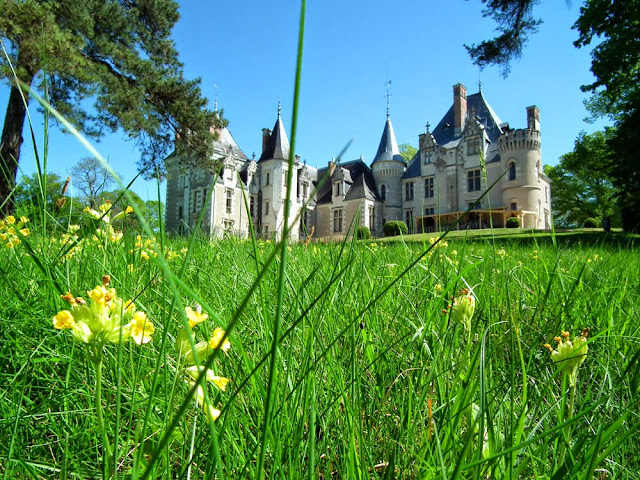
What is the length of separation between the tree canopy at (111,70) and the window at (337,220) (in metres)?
21.7

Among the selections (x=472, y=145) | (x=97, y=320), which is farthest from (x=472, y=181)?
(x=97, y=320)

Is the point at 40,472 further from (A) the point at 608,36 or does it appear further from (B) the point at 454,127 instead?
(B) the point at 454,127

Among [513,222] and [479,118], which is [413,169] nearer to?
[479,118]

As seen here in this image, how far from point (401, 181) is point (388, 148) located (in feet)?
10.8

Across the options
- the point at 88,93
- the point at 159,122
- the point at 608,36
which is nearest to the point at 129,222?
the point at 88,93

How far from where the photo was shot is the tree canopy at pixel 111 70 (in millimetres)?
8383

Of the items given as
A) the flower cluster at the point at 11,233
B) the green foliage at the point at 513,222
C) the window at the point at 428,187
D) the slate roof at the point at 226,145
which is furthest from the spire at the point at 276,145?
the flower cluster at the point at 11,233

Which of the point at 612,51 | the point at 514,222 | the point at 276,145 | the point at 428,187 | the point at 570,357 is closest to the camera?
the point at 570,357

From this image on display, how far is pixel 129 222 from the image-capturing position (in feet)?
8.77

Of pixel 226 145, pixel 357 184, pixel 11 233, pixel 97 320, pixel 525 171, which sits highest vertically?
A: pixel 226 145

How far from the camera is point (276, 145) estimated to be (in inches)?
1319

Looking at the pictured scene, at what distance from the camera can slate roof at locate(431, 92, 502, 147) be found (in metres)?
31.8

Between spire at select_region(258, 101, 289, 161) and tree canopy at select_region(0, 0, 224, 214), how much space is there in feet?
63.0

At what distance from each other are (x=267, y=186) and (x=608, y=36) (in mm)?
24965
